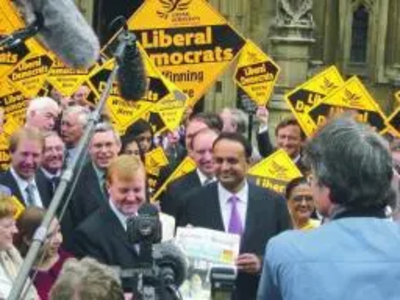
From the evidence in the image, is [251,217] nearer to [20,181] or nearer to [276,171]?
[20,181]

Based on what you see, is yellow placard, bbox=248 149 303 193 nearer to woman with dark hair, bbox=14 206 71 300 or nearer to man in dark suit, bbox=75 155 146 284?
man in dark suit, bbox=75 155 146 284

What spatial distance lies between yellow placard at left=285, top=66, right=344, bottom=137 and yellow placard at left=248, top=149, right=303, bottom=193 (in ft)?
6.59

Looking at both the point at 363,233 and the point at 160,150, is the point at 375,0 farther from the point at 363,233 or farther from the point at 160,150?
the point at 363,233

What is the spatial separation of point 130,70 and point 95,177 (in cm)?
333

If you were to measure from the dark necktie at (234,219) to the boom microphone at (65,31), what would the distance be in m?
3.07

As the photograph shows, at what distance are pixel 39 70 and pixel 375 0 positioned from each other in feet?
49.8

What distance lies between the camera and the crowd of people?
3.49 m

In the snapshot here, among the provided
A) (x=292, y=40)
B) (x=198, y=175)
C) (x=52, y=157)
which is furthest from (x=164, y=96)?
(x=292, y=40)

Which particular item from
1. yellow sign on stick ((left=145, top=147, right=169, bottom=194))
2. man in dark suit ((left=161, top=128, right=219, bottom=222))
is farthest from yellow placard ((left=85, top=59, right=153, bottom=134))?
man in dark suit ((left=161, top=128, right=219, bottom=222))

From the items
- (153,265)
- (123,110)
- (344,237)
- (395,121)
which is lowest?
(395,121)

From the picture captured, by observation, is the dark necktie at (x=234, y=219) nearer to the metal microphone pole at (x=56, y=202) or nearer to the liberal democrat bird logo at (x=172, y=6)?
the metal microphone pole at (x=56, y=202)

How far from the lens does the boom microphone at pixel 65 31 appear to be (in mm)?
3488

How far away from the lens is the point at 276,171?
30.4 feet

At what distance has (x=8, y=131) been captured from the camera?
10102 mm
